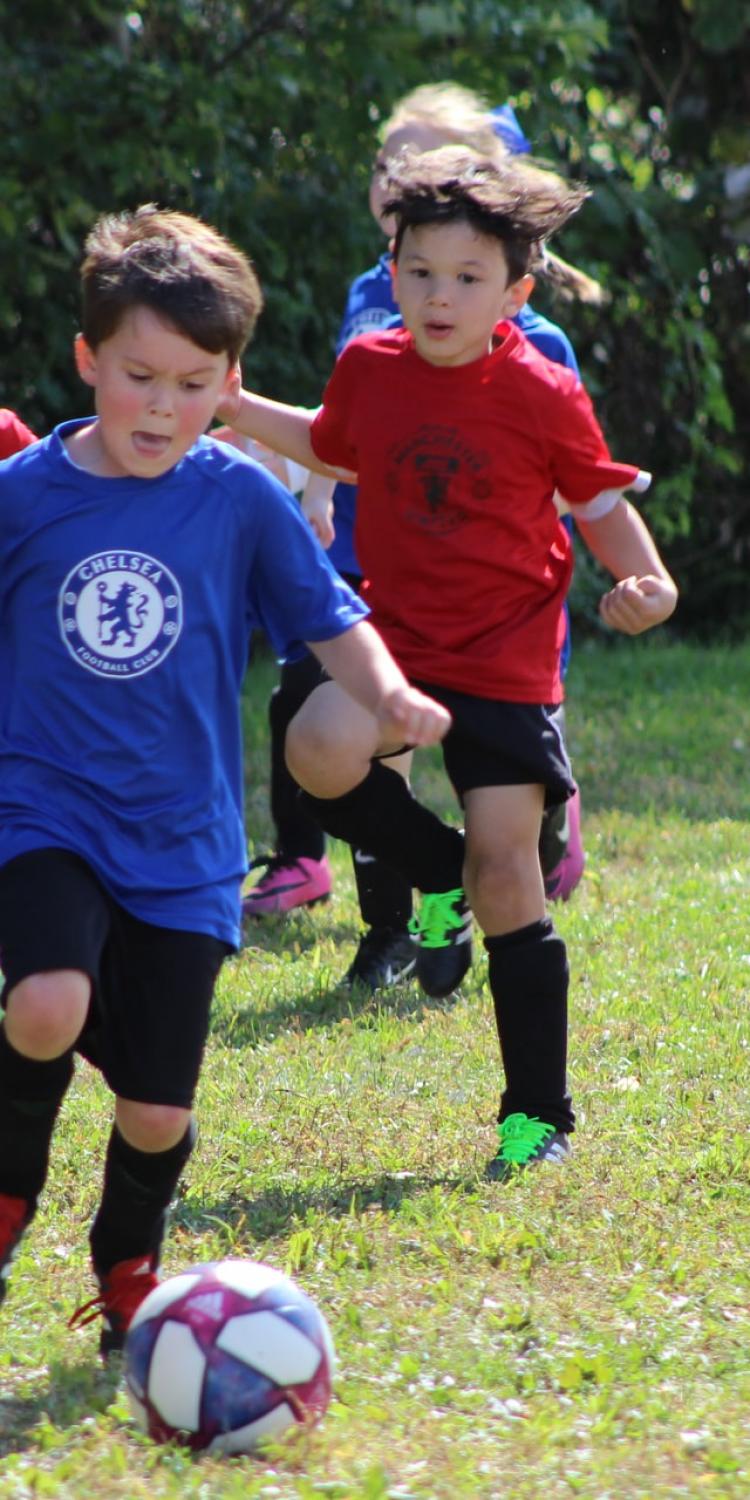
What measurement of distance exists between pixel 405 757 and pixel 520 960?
2.58ft

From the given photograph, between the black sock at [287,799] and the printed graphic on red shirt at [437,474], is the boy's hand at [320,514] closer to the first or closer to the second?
the printed graphic on red shirt at [437,474]

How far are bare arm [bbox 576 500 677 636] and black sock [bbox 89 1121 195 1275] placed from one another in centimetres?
121

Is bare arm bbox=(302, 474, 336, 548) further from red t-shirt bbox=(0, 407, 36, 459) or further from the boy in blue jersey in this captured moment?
the boy in blue jersey

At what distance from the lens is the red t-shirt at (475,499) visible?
3.72m

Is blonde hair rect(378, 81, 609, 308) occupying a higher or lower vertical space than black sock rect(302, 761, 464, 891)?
higher

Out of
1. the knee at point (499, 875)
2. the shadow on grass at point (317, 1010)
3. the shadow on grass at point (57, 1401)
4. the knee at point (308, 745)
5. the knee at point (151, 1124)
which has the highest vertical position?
the knee at point (308, 745)

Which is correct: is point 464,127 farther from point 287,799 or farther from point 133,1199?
point 133,1199

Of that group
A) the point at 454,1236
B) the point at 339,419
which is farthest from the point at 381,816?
the point at 454,1236

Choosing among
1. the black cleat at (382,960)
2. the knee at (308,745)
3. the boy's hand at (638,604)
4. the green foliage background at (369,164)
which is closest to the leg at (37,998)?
the knee at (308,745)

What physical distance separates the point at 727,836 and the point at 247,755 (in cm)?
217

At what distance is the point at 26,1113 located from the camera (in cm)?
289

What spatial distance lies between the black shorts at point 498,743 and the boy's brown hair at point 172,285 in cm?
100

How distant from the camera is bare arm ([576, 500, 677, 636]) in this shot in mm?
3586

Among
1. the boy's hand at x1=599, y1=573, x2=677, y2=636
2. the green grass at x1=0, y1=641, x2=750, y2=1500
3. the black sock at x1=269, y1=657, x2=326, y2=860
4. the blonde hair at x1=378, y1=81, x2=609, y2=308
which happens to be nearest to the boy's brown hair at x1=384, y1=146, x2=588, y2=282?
the blonde hair at x1=378, y1=81, x2=609, y2=308
